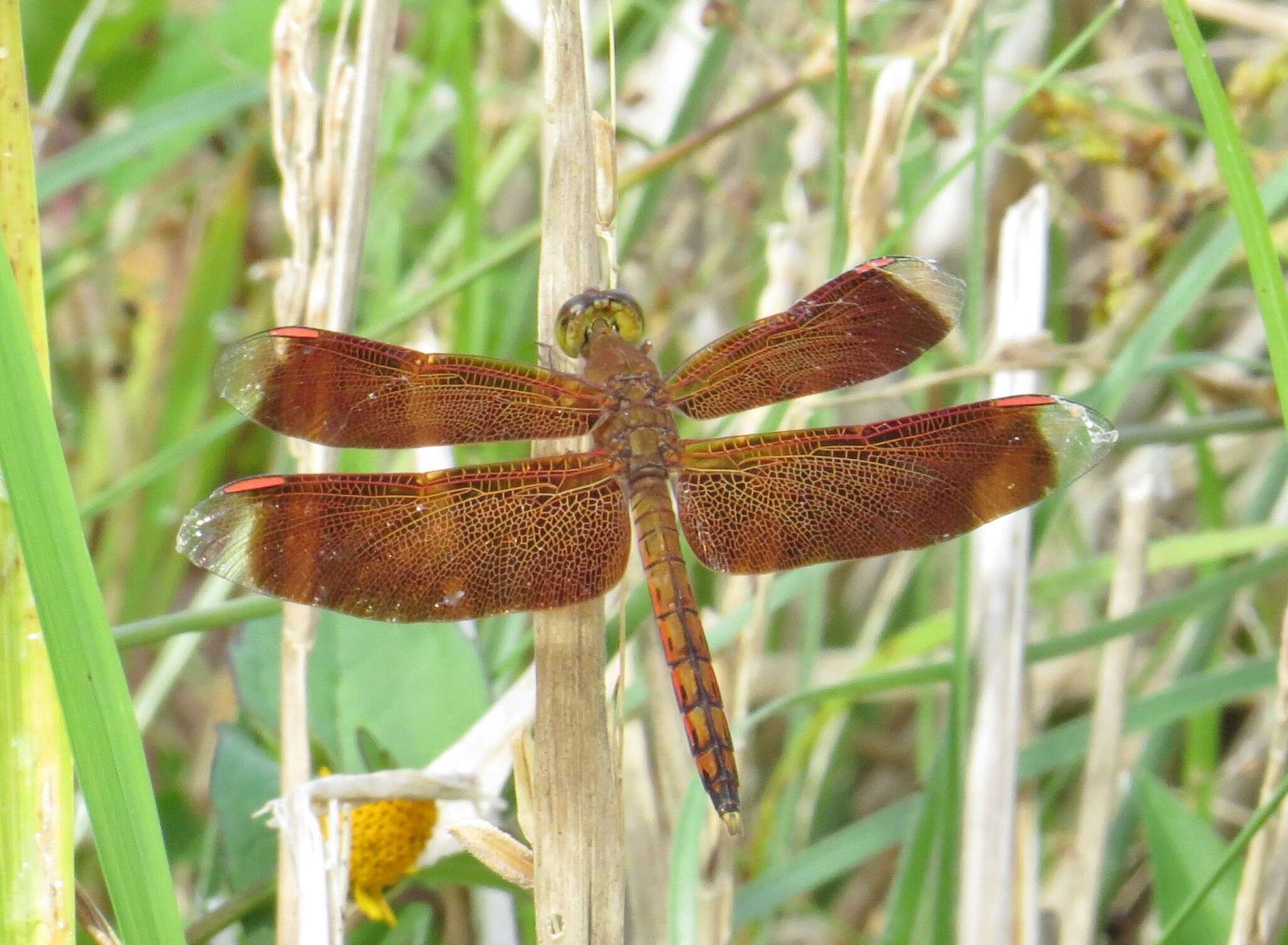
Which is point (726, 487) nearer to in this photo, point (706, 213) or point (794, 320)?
point (794, 320)

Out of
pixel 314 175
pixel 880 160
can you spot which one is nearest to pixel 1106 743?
pixel 880 160

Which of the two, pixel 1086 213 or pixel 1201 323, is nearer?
pixel 1086 213

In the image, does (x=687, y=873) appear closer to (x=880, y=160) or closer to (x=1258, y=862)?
(x=1258, y=862)

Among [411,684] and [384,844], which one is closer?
[384,844]

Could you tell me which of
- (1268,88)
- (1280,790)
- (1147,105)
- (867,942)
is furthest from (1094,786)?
(1147,105)

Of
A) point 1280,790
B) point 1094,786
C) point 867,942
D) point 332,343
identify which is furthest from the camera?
point 867,942

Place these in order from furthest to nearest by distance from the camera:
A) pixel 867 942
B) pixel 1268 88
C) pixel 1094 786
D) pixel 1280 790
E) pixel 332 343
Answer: pixel 867 942 < pixel 1268 88 < pixel 1094 786 < pixel 332 343 < pixel 1280 790

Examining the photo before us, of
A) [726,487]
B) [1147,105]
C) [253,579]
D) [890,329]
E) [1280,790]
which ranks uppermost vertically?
[1147,105]
